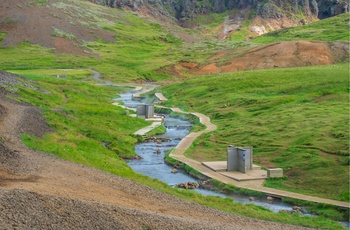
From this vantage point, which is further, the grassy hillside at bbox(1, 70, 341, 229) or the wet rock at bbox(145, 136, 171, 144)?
the wet rock at bbox(145, 136, 171, 144)

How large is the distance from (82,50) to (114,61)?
801 inches

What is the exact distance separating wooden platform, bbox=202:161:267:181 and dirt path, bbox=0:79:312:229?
1116 cm

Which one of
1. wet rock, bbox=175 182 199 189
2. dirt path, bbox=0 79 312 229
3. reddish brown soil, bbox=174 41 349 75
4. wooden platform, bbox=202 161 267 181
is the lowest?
reddish brown soil, bbox=174 41 349 75

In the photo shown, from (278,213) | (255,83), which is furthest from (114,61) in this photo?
(278,213)

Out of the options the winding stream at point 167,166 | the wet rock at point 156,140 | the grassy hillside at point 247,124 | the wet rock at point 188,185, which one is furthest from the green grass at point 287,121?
the wet rock at point 188,185

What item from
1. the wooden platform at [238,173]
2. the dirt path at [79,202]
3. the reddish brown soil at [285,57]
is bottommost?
the reddish brown soil at [285,57]

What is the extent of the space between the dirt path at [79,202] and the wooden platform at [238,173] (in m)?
11.2

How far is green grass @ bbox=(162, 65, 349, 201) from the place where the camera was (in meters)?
42.7

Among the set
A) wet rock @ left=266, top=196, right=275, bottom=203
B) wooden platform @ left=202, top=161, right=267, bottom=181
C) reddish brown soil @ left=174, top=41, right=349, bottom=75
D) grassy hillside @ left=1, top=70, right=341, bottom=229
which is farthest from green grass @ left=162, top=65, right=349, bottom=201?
reddish brown soil @ left=174, top=41, right=349, bottom=75

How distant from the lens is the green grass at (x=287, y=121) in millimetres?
42719

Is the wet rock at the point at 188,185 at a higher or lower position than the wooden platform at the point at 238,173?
higher

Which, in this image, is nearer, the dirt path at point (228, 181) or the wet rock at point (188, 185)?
the dirt path at point (228, 181)

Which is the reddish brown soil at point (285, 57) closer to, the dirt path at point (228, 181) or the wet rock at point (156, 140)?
the wet rock at point (156, 140)

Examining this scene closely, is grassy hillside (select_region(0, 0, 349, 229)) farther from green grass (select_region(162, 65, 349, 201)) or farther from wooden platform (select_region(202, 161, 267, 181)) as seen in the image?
wooden platform (select_region(202, 161, 267, 181))
